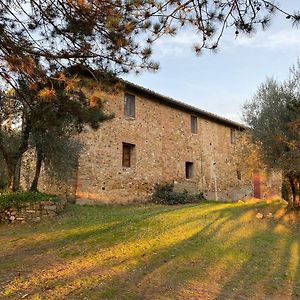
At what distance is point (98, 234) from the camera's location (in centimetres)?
876

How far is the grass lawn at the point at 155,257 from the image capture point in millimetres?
5195

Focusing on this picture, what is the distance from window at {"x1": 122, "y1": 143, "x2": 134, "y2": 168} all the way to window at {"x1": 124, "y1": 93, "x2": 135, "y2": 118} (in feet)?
4.70

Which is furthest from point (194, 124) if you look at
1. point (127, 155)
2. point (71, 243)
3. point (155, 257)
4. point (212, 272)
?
point (212, 272)

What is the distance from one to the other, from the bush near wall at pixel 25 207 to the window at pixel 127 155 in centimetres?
502

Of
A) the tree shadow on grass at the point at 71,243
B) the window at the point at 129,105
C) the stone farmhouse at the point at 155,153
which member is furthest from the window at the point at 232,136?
the tree shadow on grass at the point at 71,243

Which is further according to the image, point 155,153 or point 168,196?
point 155,153

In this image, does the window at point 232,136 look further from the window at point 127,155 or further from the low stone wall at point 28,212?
the low stone wall at point 28,212

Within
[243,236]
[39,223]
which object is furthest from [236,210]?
[39,223]

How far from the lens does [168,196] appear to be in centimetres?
1727

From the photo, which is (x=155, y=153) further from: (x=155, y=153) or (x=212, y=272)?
(x=212, y=272)

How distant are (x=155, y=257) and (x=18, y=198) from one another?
6.17m

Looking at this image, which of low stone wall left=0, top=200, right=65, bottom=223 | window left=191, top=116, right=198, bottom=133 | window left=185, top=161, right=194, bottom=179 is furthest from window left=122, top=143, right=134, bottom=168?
low stone wall left=0, top=200, right=65, bottom=223

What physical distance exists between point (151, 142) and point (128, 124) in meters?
1.74

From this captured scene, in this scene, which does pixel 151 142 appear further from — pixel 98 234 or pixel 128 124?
pixel 98 234
